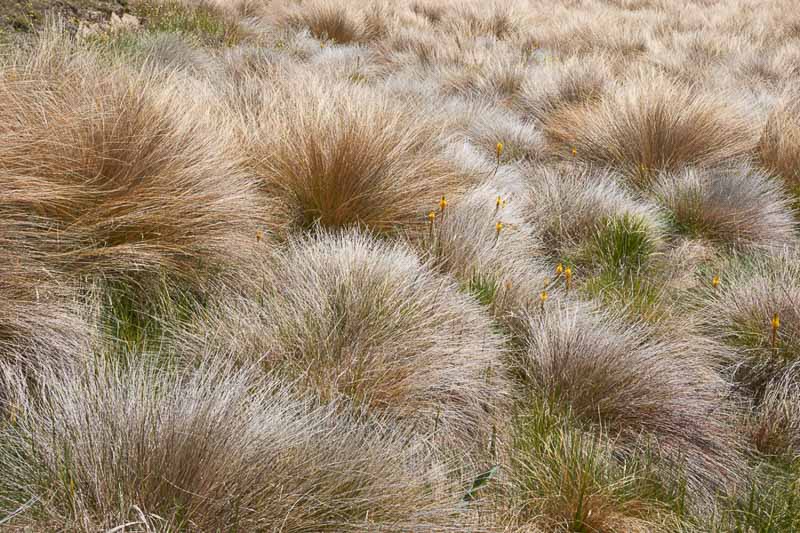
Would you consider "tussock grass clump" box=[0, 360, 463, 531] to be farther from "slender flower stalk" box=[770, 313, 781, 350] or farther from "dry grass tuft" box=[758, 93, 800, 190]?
"dry grass tuft" box=[758, 93, 800, 190]

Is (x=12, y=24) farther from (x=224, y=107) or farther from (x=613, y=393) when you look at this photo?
(x=613, y=393)

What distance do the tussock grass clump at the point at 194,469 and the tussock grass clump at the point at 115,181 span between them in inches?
28.0

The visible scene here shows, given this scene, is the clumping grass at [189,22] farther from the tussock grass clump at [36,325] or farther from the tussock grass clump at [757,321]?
the tussock grass clump at [757,321]

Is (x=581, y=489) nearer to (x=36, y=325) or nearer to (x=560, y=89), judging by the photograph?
(x=36, y=325)

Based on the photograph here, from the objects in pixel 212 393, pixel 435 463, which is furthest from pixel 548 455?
pixel 212 393

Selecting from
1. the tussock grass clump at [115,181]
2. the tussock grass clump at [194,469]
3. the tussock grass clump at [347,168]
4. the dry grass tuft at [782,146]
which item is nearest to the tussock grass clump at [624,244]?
the tussock grass clump at [347,168]

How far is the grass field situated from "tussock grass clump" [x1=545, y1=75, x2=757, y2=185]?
0.07ft

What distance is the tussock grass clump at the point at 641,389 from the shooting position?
5.94 ft

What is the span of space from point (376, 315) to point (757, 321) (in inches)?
54.8

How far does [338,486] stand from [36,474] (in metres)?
0.58

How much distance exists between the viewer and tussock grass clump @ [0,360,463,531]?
119 centimetres

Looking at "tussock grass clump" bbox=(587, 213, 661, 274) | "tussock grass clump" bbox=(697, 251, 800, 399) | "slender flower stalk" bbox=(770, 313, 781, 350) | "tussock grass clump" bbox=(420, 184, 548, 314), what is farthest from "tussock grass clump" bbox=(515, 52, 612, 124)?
"slender flower stalk" bbox=(770, 313, 781, 350)

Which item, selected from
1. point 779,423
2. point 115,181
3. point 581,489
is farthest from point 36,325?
point 779,423

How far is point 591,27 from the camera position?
9.09 meters
